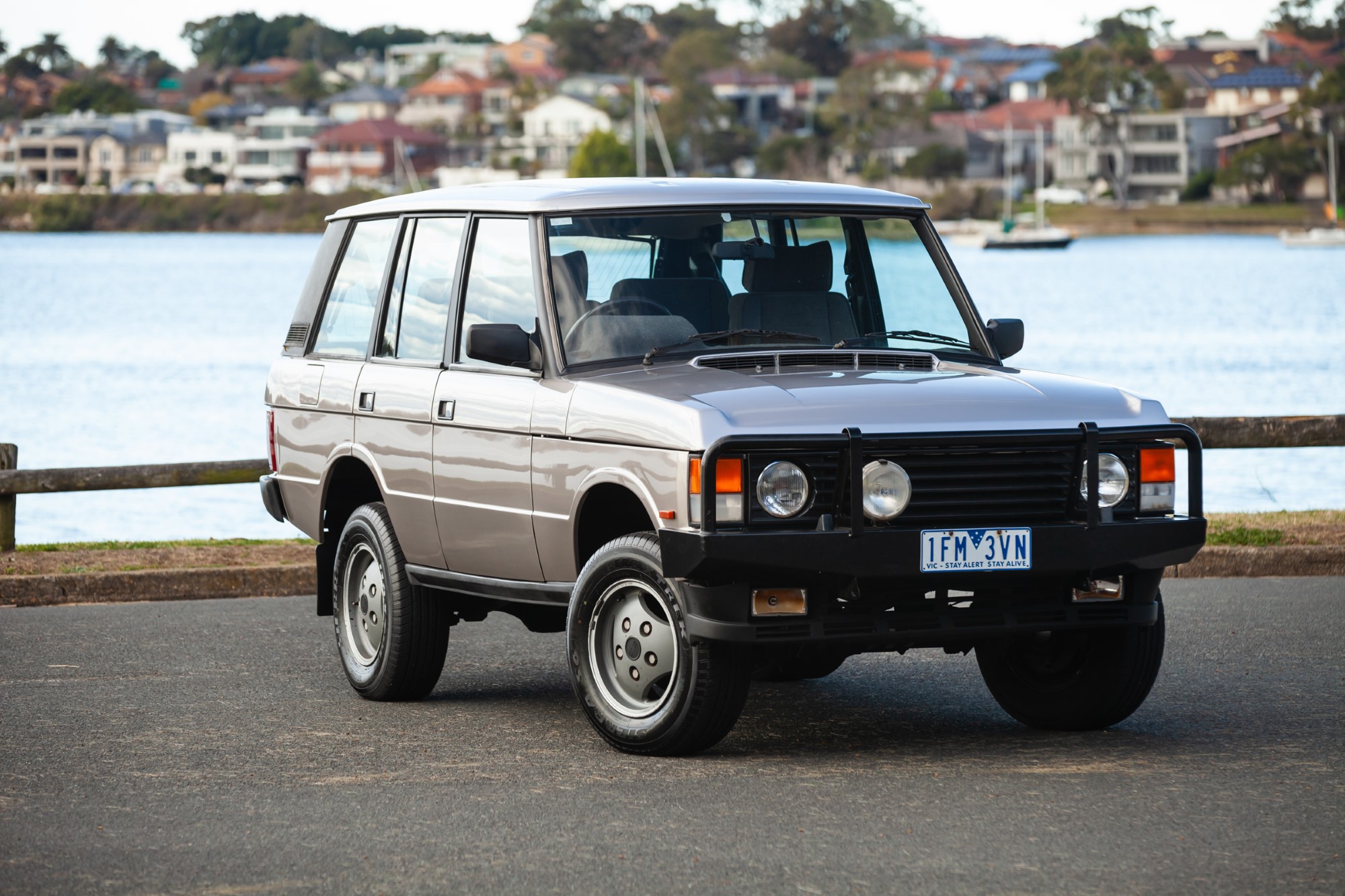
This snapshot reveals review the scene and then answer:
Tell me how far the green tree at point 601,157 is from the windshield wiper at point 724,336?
137 meters

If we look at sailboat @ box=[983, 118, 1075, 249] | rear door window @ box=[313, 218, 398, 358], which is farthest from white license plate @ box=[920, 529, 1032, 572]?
sailboat @ box=[983, 118, 1075, 249]

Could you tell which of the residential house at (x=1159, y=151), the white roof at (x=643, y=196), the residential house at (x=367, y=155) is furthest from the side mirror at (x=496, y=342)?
the residential house at (x=367, y=155)

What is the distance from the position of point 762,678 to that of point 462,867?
3.52m

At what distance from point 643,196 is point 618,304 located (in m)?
0.46

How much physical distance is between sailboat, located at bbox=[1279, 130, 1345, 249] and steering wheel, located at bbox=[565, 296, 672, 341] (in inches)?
4794

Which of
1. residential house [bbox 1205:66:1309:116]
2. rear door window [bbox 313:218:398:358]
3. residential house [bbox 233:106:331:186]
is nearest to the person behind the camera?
rear door window [bbox 313:218:398:358]

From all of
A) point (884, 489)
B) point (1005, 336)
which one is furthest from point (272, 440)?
point (884, 489)

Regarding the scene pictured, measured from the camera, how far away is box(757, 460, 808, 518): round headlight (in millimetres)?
6664

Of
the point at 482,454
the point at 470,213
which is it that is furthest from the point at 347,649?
the point at 470,213

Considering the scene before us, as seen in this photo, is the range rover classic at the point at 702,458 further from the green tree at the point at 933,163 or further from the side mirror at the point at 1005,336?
the green tree at the point at 933,163

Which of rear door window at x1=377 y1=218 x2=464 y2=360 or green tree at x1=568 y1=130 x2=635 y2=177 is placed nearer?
rear door window at x1=377 y1=218 x2=464 y2=360

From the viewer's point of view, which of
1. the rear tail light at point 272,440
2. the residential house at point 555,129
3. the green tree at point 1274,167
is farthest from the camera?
the residential house at point 555,129

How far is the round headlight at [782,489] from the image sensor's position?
6.66 m

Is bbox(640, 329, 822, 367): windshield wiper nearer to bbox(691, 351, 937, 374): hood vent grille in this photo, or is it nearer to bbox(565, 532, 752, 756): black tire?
bbox(691, 351, 937, 374): hood vent grille
